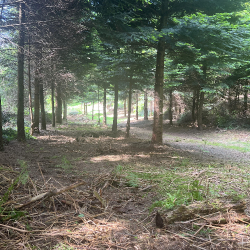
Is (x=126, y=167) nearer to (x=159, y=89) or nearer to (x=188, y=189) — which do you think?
(x=188, y=189)

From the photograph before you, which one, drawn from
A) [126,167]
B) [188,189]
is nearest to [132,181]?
[188,189]

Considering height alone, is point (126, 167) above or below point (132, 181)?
below

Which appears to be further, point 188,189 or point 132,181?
point 132,181

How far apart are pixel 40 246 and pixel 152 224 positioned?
52.1 inches

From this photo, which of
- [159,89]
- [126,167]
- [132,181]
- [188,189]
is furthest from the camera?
[159,89]

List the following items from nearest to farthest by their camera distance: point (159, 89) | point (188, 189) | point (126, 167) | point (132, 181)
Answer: point (188, 189)
point (132, 181)
point (126, 167)
point (159, 89)

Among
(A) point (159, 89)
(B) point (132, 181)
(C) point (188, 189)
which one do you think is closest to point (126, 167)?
(B) point (132, 181)

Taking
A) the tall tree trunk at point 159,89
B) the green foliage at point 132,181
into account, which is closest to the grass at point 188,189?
the green foliage at point 132,181

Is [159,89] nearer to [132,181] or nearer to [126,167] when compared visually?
[126,167]

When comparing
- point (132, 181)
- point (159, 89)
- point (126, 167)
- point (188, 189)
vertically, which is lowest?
point (126, 167)

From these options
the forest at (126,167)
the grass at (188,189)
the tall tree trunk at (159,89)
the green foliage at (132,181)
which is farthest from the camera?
the tall tree trunk at (159,89)

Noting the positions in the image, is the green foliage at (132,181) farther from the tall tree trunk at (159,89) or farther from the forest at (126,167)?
the tall tree trunk at (159,89)

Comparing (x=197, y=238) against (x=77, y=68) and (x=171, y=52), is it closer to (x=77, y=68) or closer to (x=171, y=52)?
(x=171, y=52)

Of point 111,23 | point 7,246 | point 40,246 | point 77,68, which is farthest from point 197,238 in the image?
point 77,68
